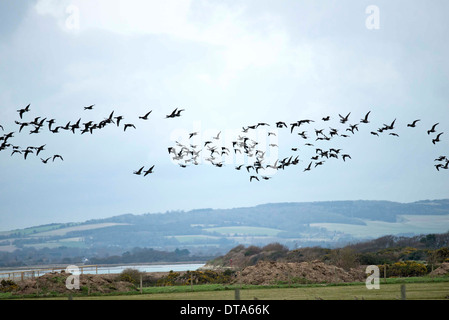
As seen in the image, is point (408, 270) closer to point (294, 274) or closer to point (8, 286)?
point (294, 274)

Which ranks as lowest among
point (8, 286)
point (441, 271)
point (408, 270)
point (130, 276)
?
point (408, 270)

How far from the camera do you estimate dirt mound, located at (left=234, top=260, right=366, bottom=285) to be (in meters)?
54.8

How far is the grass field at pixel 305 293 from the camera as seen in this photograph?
38219 millimetres

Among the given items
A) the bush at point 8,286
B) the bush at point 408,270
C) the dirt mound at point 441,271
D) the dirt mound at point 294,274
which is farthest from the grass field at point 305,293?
the bush at point 408,270

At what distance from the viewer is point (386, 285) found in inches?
1901

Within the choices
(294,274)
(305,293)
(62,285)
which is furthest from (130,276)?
(305,293)

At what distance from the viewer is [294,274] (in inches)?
2202

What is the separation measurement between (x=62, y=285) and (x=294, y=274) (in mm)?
21104

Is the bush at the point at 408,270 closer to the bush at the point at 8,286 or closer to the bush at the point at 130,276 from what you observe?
the bush at the point at 130,276

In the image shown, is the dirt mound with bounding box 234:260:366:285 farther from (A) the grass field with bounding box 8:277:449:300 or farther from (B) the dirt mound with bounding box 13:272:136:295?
(B) the dirt mound with bounding box 13:272:136:295

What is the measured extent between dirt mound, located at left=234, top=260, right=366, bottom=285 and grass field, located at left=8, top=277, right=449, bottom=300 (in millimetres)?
3405

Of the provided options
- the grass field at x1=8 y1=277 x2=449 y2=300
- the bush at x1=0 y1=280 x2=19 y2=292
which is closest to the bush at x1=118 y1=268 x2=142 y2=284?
the grass field at x1=8 y1=277 x2=449 y2=300
